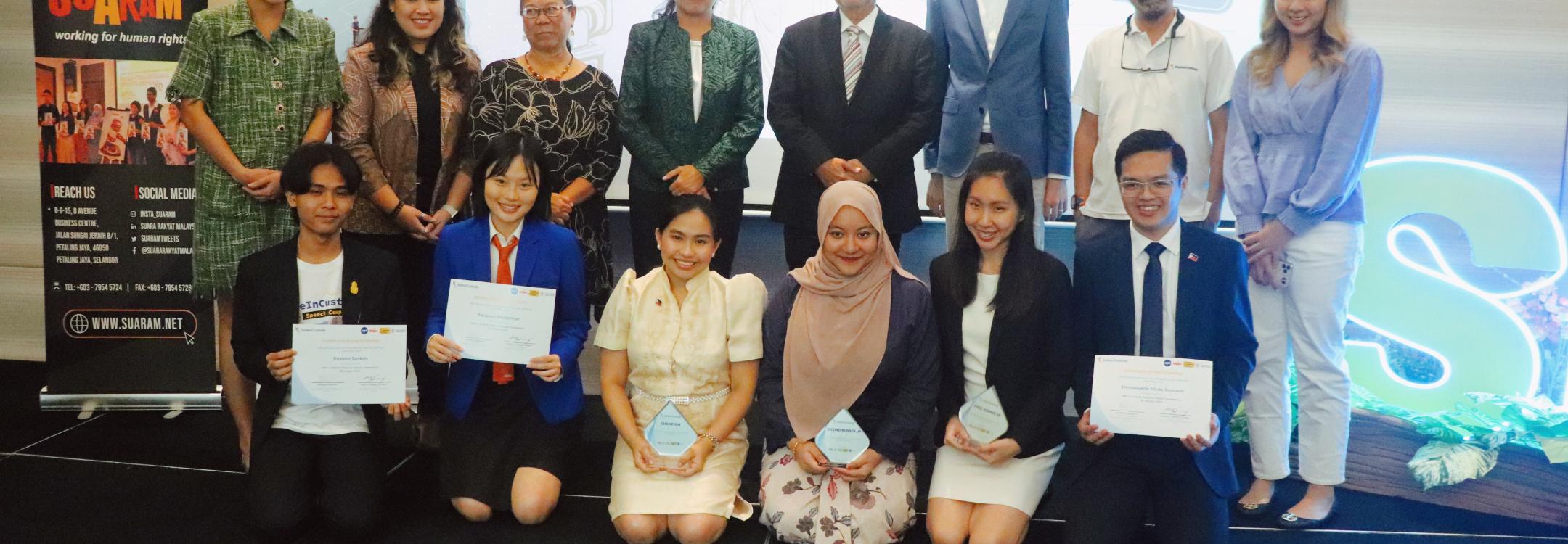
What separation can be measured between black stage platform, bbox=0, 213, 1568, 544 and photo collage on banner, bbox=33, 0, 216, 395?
11.0 inches

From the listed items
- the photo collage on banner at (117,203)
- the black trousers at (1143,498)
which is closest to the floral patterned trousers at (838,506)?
the black trousers at (1143,498)

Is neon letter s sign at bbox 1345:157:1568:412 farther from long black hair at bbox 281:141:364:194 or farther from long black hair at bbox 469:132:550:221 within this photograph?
Result: long black hair at bbox 281:141:364:194

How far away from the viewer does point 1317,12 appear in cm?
344

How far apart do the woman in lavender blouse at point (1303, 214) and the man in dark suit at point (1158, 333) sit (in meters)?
0.47

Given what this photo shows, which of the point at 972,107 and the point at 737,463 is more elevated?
the point at 972,107

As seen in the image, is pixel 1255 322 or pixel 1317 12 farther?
pixel 1255 322

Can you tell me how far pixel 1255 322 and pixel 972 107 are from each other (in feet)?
3.86

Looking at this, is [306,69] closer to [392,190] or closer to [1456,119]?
[392,190]

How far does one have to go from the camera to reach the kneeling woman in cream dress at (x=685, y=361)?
3.30m

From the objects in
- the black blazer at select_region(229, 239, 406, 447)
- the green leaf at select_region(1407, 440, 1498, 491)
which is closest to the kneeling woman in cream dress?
the black blazer at select_region(229, 239, 406, 447)

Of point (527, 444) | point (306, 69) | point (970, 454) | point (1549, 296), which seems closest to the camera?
point (970, 454)

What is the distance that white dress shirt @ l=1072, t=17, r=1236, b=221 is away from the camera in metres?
3.70

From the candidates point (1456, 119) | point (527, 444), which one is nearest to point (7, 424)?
point (527, 444)

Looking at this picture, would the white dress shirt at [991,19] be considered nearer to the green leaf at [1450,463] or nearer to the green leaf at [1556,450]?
the green leaf at [1450,463]
